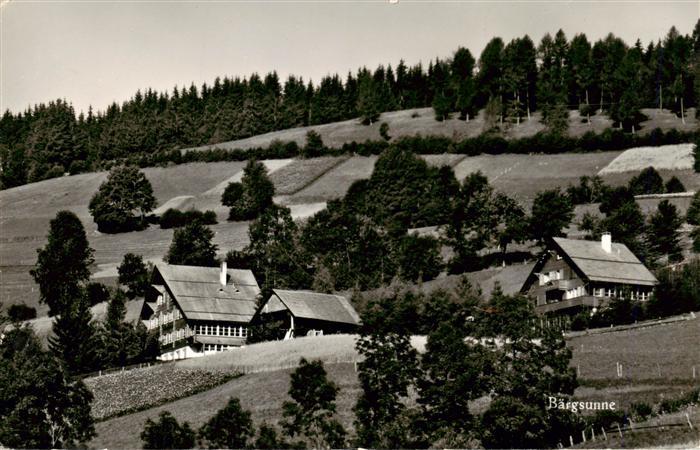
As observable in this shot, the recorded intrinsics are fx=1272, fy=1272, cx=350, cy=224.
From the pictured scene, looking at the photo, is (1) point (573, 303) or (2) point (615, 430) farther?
(1) point (573, 303)

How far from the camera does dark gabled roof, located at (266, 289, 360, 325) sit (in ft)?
329

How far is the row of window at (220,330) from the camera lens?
105m

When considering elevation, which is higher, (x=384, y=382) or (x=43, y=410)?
(x=384, y=382)

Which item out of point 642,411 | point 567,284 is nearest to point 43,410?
point 642,411

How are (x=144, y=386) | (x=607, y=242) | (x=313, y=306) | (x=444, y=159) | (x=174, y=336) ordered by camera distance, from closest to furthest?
(x=144, y=386), (x=313, y=306), (x=174, y=336), (x=607, y=242), (x=444, y=159)

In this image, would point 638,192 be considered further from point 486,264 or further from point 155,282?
point 155,282

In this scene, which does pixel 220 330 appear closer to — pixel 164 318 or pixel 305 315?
pixel 164 318

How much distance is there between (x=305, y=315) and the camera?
99.8m

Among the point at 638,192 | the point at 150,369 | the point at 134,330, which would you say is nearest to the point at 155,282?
the point at 134,330

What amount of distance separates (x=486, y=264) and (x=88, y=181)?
3700 inches

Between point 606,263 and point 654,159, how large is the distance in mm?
62017

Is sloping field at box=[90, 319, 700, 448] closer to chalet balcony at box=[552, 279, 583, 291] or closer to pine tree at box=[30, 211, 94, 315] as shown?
chalet balcony at box=[552, 279, 583, 291]

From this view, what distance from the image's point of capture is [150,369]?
86.2 m

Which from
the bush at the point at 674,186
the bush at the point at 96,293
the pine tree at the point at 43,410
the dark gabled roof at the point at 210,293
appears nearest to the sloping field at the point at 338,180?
the bush at the point at 674,186
